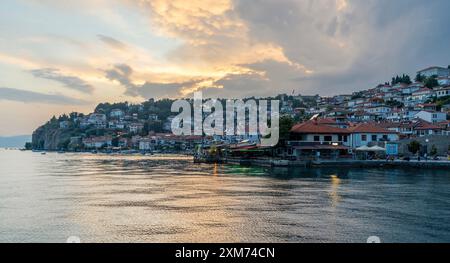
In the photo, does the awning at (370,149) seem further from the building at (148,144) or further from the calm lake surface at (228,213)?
the building at (148,144)

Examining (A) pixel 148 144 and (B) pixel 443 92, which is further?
(A) pixel 148 144

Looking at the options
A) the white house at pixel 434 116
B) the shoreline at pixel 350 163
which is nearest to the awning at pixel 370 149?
the shoreline at pixel 350 163

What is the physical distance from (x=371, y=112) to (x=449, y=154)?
46255 mm

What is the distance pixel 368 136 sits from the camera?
188 ft

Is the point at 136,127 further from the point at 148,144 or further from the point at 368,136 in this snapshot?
the point at 368,136

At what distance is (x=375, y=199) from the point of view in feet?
72.0

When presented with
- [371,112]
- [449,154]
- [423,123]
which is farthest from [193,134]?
[449,154]

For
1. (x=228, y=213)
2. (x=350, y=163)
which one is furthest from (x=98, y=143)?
(x=228, y=213)

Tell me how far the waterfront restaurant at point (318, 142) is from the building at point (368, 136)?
237 cm

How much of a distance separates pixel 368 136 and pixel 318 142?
341 inches

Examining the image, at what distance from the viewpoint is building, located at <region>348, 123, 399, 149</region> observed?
186 feet

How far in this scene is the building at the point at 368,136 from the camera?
56812 millimetres

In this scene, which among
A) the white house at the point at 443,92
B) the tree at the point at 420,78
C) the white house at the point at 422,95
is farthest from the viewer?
the tree at the point at 420,78

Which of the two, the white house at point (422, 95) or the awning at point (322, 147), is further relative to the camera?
the white house at point (422, 95)
